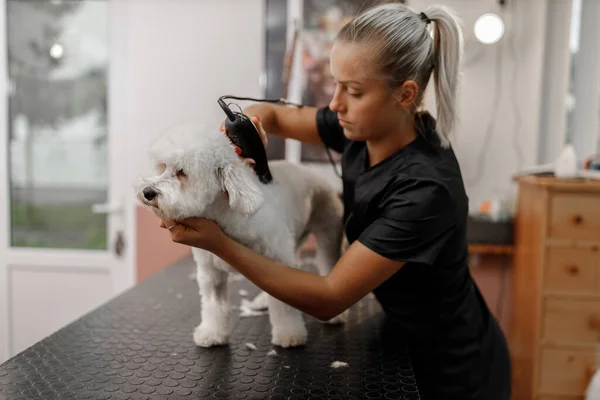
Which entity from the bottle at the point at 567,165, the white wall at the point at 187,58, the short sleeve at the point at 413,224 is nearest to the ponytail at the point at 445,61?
the short sleeve at the point at 413,224

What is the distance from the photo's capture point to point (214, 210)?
0.98 meters

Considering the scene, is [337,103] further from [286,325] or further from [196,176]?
[286,325]

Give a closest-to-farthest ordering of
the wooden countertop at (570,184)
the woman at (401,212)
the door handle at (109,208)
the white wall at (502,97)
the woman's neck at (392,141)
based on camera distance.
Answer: the woman at (401,212)
the woman's neck at (392,141)
the wooden countertop at (570,184)
the white wall at (502,97)
the door handle at (109,208)

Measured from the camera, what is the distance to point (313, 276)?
3.25ft

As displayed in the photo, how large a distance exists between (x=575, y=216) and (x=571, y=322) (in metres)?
0.42

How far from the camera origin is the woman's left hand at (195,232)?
36.4 inches

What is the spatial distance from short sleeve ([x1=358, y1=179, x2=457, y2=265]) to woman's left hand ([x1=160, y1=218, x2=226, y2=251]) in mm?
261

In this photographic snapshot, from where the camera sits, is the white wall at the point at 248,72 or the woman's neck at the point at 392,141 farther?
the white wall at the point at 248,72

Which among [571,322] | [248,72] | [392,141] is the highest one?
[248,72]

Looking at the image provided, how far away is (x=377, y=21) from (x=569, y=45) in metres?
1.98

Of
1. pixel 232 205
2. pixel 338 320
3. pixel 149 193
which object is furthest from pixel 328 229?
pixel 149 193

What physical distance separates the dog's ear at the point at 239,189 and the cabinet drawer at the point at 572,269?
1.62m

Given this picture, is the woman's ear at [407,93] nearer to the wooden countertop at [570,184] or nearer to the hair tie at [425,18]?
the hair tie at [425,18]

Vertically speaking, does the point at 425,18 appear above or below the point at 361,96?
above
